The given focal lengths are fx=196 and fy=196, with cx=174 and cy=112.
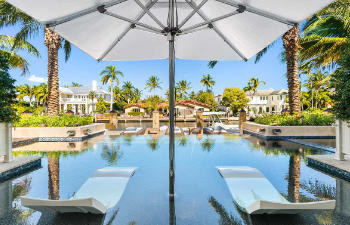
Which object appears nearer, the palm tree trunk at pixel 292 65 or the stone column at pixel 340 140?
the stone column at pixel 340 140

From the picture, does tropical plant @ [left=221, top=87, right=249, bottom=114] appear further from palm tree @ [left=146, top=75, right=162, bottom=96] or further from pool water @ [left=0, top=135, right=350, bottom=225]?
pool water @ [left=0, top=135, right=350, bottom=225]

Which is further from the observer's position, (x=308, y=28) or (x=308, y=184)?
(x=308, y=28)

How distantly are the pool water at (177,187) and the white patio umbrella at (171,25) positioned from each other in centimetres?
64

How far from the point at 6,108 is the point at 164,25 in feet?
14.3

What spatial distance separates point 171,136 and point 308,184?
3.29m

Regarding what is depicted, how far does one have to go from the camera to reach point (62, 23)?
3090 mm

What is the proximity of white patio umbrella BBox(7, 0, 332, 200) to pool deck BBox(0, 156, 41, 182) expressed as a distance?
3.33m

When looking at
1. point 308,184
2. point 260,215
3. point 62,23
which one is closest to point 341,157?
point 308,184

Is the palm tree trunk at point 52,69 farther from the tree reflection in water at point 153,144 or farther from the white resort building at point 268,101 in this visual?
the white resort building at point 268,101

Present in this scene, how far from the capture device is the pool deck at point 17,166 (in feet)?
14.7

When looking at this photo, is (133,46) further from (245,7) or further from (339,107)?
(339,107)

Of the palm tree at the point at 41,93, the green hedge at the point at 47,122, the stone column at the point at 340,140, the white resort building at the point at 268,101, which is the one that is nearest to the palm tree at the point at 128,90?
the palm tree at the point at 41,93

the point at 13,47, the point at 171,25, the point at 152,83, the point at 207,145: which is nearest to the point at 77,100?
the point at 152,83

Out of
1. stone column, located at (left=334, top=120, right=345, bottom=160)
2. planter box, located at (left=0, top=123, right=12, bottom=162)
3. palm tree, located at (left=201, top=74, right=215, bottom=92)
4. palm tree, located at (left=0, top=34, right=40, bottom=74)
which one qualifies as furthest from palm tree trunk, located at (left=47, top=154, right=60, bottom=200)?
palm tree, located at (left=201, top=74, right=215, bottom=92)
